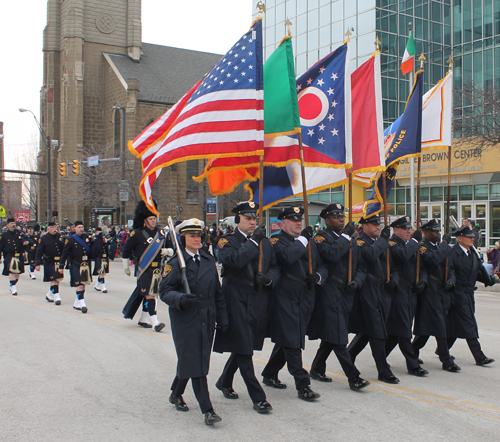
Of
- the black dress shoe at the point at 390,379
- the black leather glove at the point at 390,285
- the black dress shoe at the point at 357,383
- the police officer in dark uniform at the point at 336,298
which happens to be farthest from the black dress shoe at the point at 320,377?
the black leather glove at the point at 390,285

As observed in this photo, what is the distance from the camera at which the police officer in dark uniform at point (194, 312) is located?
4848 millimetres

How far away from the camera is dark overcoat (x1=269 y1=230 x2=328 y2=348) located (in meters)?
5.54

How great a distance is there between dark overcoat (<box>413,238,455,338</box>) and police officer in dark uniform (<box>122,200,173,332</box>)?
430cm

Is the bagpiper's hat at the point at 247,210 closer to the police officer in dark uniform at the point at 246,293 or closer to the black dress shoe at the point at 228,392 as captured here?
the police officer in dark uniform at the point at 246,293

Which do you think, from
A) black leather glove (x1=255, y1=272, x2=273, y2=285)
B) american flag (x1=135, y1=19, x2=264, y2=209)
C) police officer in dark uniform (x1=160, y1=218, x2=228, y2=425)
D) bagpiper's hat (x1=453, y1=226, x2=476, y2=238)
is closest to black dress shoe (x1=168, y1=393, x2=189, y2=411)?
police officer in dark uniform (x1=160, y1=218, x2=228, y2=425)

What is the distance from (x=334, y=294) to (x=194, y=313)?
177cm

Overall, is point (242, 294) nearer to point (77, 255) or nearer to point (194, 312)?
point (194, 312)

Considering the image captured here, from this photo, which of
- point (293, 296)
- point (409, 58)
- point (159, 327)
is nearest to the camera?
point (293, 296)

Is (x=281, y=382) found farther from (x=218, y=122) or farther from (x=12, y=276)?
(x=12, y=276)

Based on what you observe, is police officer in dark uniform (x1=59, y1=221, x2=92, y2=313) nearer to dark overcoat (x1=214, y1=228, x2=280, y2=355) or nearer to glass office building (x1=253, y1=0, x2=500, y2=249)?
dark overcoat (x1=214, y1=228, x2=280, y2=355)

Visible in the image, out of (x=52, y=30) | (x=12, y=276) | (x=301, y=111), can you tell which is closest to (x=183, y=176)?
(x=52, y=30)

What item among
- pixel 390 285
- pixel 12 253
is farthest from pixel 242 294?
pixel 12 253

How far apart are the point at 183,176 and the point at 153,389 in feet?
142

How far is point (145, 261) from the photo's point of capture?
9.48 metres
